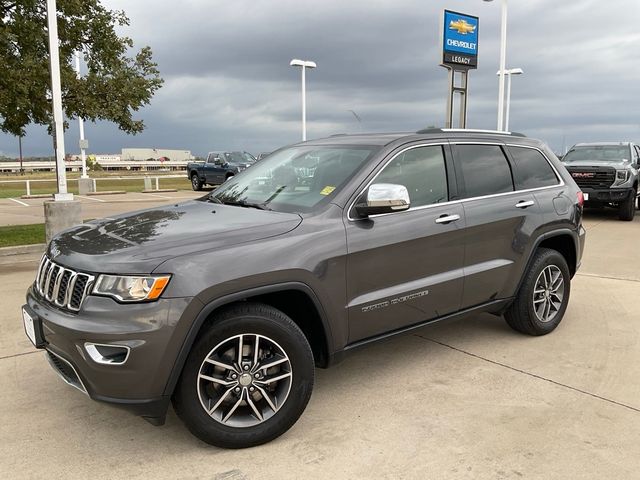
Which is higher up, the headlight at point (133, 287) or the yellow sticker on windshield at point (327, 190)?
the yellow sticker on windshield at point (327, 190)

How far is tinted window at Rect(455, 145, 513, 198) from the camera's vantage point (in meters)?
4.29

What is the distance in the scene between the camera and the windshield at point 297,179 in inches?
144

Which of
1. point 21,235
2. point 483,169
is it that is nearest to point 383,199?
point 483,169

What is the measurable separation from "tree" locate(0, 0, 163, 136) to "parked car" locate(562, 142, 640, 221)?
10.3m

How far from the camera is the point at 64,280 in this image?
9.74ft

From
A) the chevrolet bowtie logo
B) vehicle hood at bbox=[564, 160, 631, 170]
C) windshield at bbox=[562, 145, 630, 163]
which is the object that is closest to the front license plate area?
vehicle hood at bbox=[564, 160, 631, 170]

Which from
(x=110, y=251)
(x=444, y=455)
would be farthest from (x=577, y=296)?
(x=110, y=251)

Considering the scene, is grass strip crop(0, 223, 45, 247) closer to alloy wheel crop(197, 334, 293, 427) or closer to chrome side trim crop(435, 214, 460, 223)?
alloy wheel crop(197, 334, 293, 427)

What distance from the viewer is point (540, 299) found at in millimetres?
4844

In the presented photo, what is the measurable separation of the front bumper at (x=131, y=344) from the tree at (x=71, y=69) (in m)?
7.22

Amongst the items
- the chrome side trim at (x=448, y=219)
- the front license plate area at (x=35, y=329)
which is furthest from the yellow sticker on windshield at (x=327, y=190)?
the front license plate area at (x=35, y=329)

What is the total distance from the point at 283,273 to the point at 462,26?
56.1 ft

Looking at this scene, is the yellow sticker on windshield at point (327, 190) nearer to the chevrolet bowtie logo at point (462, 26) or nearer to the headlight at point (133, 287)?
the headlight at point (133, 287)

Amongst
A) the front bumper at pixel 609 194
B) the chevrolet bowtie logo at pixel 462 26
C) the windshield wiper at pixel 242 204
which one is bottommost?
the front bumper at pixel 609 194
